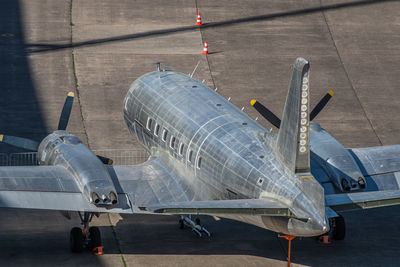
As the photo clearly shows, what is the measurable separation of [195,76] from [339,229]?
15788 millimetres

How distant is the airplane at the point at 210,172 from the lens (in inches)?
825

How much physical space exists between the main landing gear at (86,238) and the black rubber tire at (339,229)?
817 centimetres

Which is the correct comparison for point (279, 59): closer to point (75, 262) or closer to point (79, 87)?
point (79, 87)

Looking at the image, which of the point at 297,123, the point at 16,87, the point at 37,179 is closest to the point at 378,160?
the point at 297,123

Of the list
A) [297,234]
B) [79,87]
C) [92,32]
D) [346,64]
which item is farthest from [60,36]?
[297,234]

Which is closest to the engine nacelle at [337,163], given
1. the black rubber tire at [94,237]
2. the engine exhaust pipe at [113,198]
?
the engine exhaust pipe at [113,198]

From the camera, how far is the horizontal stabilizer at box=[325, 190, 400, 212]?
21.0 meters

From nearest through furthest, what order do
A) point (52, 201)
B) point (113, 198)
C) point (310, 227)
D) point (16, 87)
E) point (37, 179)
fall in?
1. point (310, 227)
2. point (113, 198)
3. point (52, 201)
4. point (37, 179)
5. point (16, 87)

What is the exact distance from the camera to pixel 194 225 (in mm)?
26734

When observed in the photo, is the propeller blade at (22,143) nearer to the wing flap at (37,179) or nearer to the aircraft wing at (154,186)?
the wing flap at (37,179)

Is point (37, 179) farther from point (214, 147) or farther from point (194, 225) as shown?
point (194, 225)

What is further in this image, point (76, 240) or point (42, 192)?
point (76, 240)

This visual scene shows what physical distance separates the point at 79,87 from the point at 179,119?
12797 mm

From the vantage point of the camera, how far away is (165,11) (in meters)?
47.3
